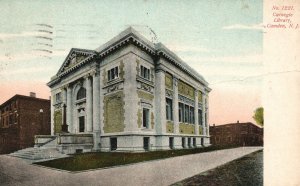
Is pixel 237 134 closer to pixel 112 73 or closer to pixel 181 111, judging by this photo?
pixel 181 111

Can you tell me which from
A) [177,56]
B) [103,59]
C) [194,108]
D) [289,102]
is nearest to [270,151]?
[289,102]

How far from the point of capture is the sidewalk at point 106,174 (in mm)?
4559

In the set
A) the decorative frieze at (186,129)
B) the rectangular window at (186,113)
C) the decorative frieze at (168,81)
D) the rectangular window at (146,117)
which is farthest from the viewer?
the rectangular window at (186,113)

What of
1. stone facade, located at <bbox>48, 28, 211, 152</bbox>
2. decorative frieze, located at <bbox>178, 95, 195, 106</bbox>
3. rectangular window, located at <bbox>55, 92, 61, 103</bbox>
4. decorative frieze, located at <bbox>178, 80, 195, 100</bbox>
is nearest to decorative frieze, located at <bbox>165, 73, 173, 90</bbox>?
stone facade, located at <bbox>48, 28, 211, 152</bbox>

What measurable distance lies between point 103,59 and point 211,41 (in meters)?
2.37

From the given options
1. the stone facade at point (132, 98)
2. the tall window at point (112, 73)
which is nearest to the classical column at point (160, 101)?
the stone facade at point (132, 98)

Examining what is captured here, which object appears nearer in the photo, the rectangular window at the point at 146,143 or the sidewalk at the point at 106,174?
the sidewalk at the point at 106,174

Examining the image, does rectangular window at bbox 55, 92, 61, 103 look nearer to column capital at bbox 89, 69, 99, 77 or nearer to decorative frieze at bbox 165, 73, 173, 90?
column capital at bbox 89, 69, 99, 77

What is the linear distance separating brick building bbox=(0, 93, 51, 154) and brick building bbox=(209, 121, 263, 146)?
12.1ft

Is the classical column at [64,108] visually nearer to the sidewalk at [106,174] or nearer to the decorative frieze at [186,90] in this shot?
the sidewalk at [106,174]

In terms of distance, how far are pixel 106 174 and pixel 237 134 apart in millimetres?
2995

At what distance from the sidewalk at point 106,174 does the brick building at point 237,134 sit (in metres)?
0.21

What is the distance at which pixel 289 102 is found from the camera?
16.5 ft

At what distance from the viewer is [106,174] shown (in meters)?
4.82
